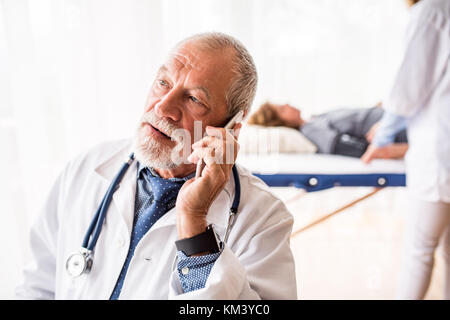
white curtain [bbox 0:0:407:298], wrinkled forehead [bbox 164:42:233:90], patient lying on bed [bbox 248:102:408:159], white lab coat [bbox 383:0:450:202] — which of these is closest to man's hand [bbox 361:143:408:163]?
patient lying on bed [bbox 248:102:408:159]

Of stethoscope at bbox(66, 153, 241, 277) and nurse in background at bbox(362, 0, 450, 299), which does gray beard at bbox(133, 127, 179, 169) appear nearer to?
stethoscope at bbox(66, 153, 241, 277)

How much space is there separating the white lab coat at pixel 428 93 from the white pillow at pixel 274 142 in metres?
0.63

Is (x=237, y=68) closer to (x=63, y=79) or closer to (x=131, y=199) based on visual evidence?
(x=131, y=199)

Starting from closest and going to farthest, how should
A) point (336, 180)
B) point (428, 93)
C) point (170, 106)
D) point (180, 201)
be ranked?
1. point (180, 201)
2. point (170, 106)
3. point (428, 93)
4. point (336, 180)

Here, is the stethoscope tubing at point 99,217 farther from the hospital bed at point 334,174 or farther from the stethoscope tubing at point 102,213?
the hospital bed at point 334,174

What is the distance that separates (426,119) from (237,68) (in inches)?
40.1

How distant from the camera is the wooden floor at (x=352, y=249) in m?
2.09

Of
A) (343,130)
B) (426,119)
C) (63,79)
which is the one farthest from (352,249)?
(63,79)

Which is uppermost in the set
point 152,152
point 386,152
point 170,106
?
point 170,106

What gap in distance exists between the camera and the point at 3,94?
47.6 inches

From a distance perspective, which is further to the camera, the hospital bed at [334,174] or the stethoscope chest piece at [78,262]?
the hospital bed at [334,174]

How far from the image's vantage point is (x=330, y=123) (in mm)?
2436

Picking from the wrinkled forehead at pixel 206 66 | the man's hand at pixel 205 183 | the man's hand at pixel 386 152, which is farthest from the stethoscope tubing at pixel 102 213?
the man's hand at pixel 386 152
